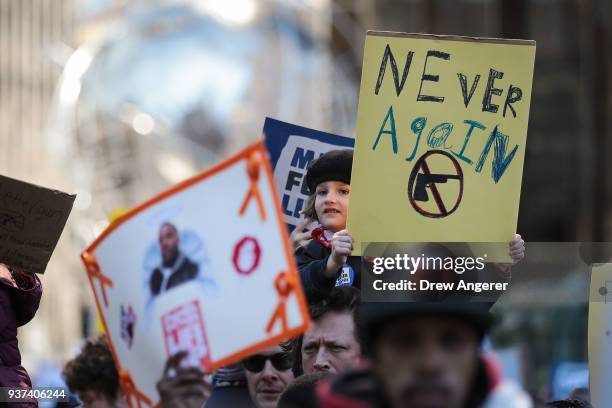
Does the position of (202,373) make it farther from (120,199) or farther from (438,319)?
(120,199)

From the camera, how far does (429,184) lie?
6305 millimetres

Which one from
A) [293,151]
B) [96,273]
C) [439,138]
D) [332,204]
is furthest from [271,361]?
[96,273]

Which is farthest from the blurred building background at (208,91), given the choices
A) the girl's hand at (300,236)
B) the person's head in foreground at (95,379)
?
the girl's hand at (300,236)

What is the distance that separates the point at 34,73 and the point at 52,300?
6008mm

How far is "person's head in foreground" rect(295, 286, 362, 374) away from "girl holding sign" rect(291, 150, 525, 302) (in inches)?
2.3

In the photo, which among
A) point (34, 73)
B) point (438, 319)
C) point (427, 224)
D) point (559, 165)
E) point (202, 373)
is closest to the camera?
point (438, 319)

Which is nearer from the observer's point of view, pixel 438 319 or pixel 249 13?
pixel 438 319

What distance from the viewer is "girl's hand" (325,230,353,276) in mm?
6129

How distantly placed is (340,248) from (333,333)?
19.5 inches

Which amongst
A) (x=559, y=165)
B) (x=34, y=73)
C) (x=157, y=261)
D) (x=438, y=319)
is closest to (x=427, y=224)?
(x=157, y=261)

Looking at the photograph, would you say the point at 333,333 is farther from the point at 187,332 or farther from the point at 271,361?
the point at 187,332

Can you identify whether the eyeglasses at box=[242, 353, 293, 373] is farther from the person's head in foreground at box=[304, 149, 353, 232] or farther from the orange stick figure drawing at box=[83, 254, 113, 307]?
the orange stick figure drawing at box=[83, 254, 113, 307]

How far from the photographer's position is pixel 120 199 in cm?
4109

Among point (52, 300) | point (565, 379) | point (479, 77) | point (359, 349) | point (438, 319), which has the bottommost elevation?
point (52, 300)
